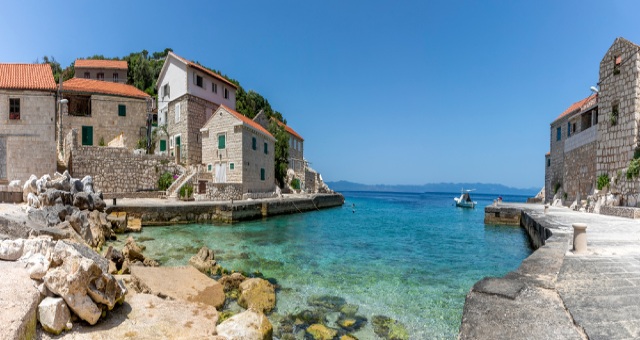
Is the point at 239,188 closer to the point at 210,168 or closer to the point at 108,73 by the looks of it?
the point at 210,168

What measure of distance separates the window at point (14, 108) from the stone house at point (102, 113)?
6931mm

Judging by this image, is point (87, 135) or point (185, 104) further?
point (185, 104)

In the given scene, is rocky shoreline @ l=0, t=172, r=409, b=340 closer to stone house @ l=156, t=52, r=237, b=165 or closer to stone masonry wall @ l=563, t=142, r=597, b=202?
stone masonry wall @ l=563, t=142, r=597, b=202

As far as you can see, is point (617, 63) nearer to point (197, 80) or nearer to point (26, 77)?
point (197, 80)

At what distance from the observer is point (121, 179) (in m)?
25.7

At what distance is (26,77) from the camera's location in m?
21.9

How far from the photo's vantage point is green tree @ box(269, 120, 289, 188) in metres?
39.0

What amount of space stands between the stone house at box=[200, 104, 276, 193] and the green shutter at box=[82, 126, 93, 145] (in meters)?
9.43

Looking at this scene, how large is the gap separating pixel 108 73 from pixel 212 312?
176 ft

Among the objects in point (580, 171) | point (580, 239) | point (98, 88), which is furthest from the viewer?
point (98, 88)

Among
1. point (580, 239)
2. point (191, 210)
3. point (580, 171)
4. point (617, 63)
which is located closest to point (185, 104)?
point (191, 210)

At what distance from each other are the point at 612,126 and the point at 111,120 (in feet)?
117

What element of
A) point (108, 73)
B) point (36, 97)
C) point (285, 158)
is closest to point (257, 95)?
point (285, 158)

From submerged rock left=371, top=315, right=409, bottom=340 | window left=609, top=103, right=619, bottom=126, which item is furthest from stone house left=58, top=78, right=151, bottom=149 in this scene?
window left=609, top=103, right=619, bottom=126
